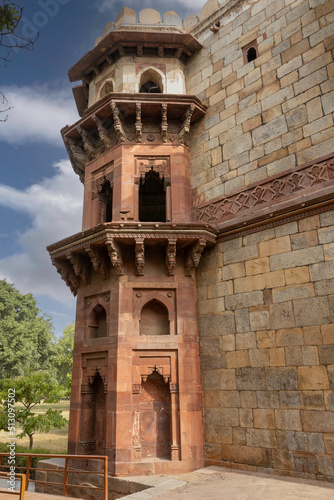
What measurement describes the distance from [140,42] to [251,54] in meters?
3.07

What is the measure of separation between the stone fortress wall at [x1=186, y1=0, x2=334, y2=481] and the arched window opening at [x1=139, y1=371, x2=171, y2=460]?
85 cm

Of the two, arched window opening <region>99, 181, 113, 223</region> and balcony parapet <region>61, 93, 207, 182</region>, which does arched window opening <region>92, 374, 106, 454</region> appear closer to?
arched window opening <region>99, 181, 113, 223</region>

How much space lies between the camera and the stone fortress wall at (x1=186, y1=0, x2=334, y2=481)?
6.59m

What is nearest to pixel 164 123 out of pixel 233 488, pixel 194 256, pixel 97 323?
pixel 194 256

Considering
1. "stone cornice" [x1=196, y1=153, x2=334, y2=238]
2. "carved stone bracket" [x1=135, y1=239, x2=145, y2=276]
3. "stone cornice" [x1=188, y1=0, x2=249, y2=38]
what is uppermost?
"stone cornice" [x1=188, y1=0, x2=249, y2=38]

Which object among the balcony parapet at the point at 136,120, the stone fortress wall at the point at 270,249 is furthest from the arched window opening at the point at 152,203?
the stone fortress wall at the point at 270,249

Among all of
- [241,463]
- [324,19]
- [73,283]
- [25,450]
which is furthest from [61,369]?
Result: [324,19]

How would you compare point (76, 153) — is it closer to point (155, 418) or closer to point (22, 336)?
point (155, 418)

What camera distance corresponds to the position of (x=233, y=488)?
5938 mm

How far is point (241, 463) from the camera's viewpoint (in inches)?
278

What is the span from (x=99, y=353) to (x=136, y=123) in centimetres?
565

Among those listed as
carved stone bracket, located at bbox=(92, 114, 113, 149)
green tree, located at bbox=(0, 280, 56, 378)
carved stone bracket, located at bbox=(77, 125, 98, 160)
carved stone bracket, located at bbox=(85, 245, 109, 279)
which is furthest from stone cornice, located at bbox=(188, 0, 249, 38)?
green tree, located at bbox=(0, 280, 56, 378)

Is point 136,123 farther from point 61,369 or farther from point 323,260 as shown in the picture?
point 61,369

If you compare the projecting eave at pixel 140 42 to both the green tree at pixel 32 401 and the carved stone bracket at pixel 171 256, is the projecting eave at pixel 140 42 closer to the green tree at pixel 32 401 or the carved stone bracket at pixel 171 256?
the carved stone bracket at pixel 171 256
